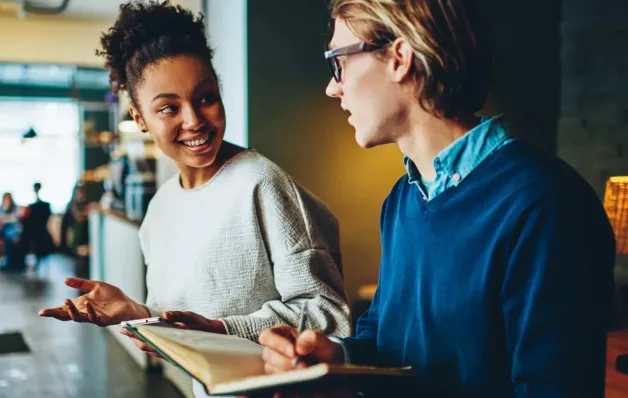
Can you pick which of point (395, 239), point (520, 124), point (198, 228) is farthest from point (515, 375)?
point (520, 124)

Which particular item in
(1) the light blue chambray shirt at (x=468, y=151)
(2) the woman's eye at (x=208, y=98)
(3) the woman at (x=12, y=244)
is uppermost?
(2) the woman's eye at (x=208, y=98)

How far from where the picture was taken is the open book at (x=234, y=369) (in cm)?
77

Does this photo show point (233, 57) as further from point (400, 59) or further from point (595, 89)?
point (400, 59)

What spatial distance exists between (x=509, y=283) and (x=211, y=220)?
2.67ft

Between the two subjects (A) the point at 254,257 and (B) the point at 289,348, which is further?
(A) the point at 254,257

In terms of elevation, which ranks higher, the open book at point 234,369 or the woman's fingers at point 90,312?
the open book at point 234,369

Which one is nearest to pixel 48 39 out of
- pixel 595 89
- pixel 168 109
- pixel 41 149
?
pixel 41 149

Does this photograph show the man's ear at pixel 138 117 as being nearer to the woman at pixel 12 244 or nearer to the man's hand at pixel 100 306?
the man's hand at pixel 100 306

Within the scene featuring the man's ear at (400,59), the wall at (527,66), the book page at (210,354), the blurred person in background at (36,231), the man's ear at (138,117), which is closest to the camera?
the book page at (210,354)

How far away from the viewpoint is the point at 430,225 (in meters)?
1.00

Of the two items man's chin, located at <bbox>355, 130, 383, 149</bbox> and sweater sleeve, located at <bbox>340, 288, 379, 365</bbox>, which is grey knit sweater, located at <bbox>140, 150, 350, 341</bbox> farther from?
man's chin, located at <bbox>355, 130, 383, 149</bbox>

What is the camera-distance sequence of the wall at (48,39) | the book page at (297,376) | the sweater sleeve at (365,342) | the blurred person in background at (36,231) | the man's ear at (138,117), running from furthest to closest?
1. the blurred person in background at (36,231)
2. the wall at (48,39)
3. the man's ear at (138,117)
4. the sweater sleeve at (365,342)
5. the book page at (297,376)

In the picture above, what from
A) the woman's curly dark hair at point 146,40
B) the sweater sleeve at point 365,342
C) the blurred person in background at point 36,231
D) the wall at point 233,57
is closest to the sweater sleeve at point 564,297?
the sweater sleeve at point 365,342

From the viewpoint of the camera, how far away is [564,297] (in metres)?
0.84
